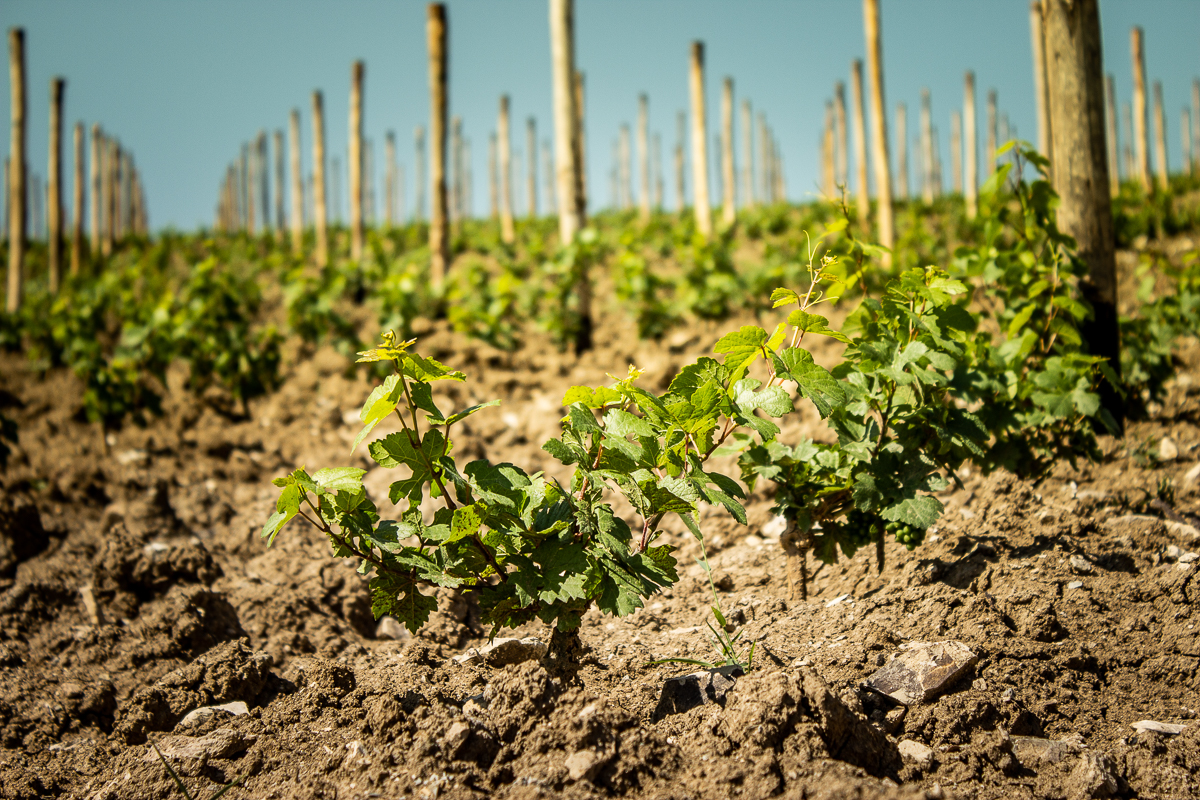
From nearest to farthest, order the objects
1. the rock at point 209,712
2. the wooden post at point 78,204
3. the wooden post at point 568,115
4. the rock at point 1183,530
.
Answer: the rock at point 209,712
the rock at point 1183,530
the wooden post at point 568,115
the wooden post at point 78,204

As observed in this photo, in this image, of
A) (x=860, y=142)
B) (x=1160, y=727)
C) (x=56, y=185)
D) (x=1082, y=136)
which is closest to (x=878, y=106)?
(x=860, y=142)

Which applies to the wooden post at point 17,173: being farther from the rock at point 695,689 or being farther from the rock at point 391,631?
the rock at point 695,689

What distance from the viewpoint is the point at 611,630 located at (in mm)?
2570

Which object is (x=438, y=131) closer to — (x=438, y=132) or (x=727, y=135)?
(x=438, y=132)

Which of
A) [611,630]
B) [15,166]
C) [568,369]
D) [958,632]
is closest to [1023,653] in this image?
[958,632]

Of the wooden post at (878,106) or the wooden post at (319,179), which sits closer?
the wooden post at (878,106)

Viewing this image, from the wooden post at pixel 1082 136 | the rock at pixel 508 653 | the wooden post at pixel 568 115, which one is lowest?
the rock at pixel 508 653

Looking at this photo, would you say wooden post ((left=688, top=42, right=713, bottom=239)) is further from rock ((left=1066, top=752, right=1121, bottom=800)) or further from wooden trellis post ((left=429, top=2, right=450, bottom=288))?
rock ((left=1066, top=752, right=1121, bottom=800))

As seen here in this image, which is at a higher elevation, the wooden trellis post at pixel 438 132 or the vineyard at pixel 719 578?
the wooden trellis post at pixel 438 132

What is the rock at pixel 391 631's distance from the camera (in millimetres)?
2843

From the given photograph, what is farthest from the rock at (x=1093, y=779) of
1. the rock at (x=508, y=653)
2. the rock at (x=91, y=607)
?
the rock at (x=91, y=607)

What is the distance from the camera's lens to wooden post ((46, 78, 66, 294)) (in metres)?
12.0

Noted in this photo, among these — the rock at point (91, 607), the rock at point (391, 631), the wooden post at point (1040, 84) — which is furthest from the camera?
the wooden post at point (1040, 84)

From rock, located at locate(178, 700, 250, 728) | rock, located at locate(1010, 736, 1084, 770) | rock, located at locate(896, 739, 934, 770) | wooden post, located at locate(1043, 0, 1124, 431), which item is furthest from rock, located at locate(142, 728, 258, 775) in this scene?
wooden post, located at locate(1043, 0, 1124, 431)
